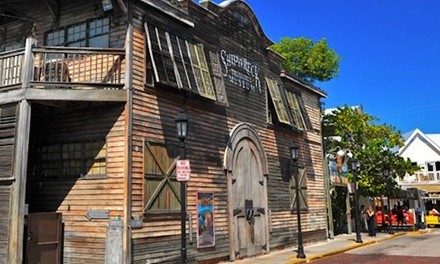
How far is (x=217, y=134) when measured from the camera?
1542 cm

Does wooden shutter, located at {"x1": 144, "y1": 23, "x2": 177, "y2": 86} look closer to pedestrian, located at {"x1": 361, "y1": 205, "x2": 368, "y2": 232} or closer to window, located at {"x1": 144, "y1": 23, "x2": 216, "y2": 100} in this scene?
window, located at {"x1": 144, "y1": 23, "x2": 216, "y2": 100}

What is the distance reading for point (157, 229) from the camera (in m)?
12.3

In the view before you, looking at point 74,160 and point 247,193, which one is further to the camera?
point 247,193

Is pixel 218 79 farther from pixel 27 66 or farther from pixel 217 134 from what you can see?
pixel 27 66

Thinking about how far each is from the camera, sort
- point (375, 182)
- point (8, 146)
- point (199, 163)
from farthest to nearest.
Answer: point (375, 182) → point (199, 163) → point (8, 146)

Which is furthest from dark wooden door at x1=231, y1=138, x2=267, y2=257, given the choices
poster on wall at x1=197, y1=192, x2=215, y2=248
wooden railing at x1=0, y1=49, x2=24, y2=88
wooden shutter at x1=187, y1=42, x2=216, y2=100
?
wooden railing at x1=0, y1=49, x2=24, y2=88

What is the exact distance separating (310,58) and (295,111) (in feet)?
62.4

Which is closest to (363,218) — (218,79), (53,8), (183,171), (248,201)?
(248,201)

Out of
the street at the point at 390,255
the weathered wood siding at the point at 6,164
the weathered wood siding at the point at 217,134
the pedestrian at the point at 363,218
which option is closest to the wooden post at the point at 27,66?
the weathered wood siding at the point at 6,164

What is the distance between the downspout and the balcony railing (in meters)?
0.22

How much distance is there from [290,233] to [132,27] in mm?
10960

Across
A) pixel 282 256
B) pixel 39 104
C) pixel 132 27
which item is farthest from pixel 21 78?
pixel 282 256

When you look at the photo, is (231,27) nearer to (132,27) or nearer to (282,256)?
(132,27)

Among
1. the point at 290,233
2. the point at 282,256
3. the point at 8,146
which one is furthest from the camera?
the point at 290,233
